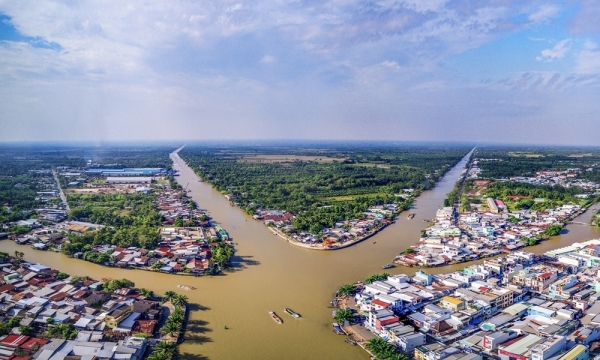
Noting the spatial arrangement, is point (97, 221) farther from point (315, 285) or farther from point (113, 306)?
point (315, 285)

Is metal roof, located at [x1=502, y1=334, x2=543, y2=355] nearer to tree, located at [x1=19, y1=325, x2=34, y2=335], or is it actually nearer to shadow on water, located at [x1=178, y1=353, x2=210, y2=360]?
shadow on water, located at [x1=178, y1=353, x2=210, y2=360]

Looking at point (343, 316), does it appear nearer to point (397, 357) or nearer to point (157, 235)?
point (397, 357)

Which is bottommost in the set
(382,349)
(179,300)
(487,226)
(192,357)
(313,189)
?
(192,357)

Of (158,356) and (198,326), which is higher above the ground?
(158,356)

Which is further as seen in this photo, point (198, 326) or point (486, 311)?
point (486, 311)

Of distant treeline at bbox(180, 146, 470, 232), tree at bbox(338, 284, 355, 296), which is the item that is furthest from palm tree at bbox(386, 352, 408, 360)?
distant treeline at bbox(180, 146, 470, 232)

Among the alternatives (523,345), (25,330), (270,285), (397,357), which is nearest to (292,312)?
(270,285)

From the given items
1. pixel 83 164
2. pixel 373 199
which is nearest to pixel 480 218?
pixel 373 199
